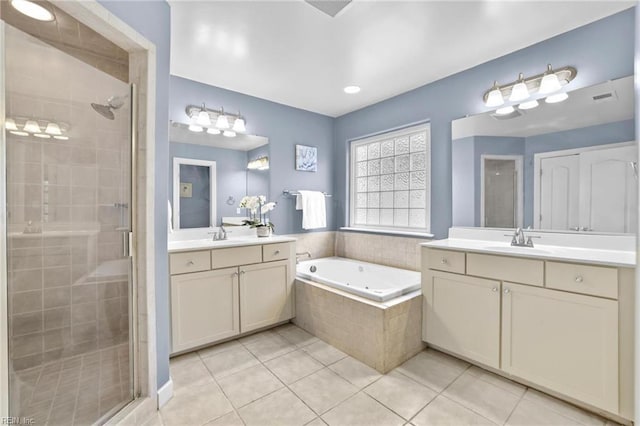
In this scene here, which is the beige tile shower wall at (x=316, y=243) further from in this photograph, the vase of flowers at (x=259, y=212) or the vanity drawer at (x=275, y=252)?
the vanity drawer at (x=275, y=252)

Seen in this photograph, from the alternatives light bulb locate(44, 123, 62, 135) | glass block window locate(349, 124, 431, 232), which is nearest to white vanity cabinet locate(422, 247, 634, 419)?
glass block window locate(349, 124, 431, 232)

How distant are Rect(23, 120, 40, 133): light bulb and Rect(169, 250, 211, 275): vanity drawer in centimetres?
102

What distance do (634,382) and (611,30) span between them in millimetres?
2049

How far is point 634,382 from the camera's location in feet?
4.50

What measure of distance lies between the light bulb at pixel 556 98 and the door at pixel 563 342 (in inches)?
52.8

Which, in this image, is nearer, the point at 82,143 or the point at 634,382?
the point at 634,382

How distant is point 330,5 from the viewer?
1702 mm

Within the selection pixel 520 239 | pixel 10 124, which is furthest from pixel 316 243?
pixel 10 124

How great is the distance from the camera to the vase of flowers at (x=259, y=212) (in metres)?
2.88

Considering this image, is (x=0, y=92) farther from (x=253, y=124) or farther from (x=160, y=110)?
(x=253, y=124)

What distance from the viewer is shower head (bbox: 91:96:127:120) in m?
1.52

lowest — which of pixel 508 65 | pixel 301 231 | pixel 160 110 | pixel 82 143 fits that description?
pixel 301 231

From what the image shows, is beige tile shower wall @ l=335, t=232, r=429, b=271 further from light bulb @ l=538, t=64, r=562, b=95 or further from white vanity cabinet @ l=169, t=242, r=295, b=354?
light bulb @ l=538, t=64, r=562, b=95

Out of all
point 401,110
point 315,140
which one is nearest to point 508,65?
point 401,110
